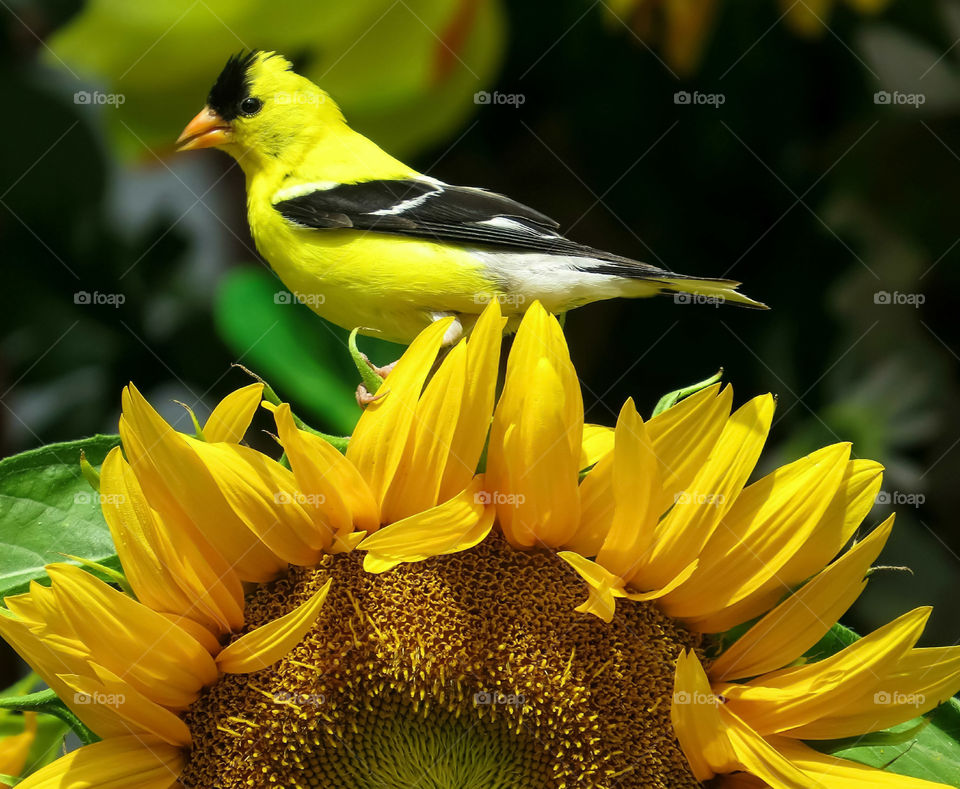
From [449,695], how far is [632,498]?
243mm

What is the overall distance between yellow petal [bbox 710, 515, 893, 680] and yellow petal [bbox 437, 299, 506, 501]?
0.31 m

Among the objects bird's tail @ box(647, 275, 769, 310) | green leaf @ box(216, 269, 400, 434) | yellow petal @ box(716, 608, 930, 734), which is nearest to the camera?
bird's tail @ box(647, 275, 769, 310)

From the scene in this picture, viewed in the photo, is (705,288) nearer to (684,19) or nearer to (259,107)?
(259,107)

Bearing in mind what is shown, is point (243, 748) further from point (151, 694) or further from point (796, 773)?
point (796, 773)

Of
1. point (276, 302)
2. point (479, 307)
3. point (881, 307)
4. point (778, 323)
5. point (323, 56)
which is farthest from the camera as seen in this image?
point (881, 307)

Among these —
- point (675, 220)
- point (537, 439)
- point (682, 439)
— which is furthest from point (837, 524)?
point (675, 220)

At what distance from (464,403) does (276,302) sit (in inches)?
13.4

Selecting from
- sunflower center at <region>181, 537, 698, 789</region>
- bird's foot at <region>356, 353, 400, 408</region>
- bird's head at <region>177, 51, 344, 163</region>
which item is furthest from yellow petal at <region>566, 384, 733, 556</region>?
bird's head at <region>177, 51, 344, 163</region>

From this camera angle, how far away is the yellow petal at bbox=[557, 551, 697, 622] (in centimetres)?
93

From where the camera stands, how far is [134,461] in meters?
0.93

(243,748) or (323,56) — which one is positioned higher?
(323,56)

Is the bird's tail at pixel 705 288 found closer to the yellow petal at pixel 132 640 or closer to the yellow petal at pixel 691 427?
the yellow petal at pixel 691 427

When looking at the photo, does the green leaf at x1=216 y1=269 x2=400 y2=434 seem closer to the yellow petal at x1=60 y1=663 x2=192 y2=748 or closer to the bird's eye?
the bird's eye

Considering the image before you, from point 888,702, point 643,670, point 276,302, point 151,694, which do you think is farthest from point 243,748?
point 888,702
